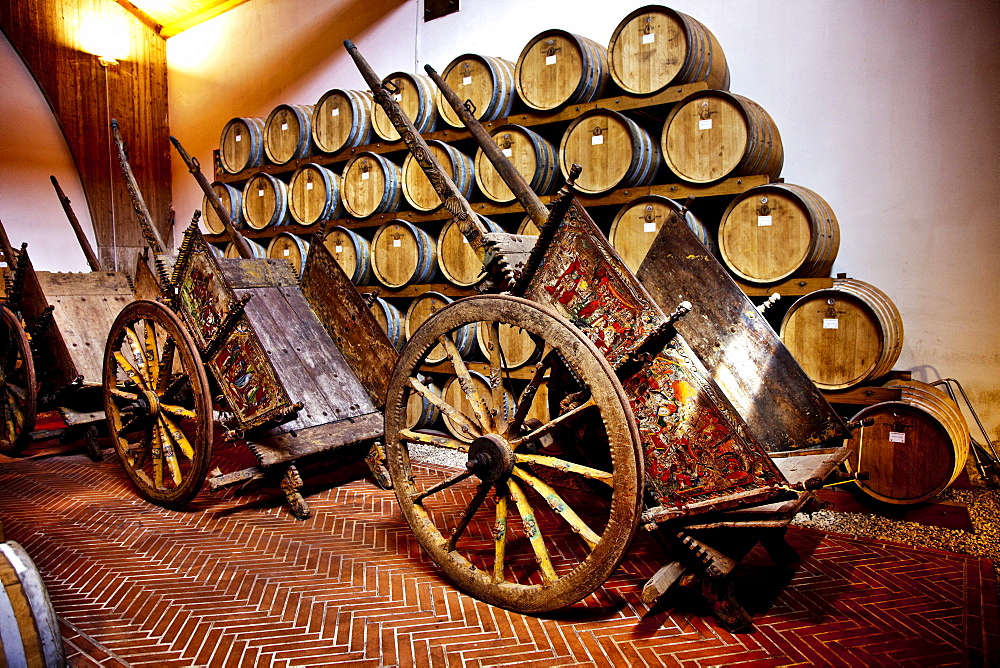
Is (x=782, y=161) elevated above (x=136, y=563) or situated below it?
above

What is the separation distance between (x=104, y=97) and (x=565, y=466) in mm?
10113

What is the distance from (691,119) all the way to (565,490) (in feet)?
8.96

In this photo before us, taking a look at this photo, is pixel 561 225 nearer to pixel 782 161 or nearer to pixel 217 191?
pixel 782 161

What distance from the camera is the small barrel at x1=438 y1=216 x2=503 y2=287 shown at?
18.3 ft

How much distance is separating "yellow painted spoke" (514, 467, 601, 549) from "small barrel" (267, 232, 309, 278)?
170 inches

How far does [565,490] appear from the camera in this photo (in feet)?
15.1

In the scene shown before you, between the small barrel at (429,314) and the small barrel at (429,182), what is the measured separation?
835 mm

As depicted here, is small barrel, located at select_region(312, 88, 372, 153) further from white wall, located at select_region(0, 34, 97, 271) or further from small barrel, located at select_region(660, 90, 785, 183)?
white wall, located at select_region(0, 34, 97, 271)

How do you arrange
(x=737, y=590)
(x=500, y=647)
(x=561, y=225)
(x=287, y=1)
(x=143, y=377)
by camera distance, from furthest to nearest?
(x=287, y=1) < (x=143, y=377) < (x=737, y=590) < (x=561, y=225) < (x=500, y=647)

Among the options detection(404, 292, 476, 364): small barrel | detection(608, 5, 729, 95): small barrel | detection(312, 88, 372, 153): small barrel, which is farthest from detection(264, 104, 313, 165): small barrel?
detection(608, 5, 729, 95): small barrel

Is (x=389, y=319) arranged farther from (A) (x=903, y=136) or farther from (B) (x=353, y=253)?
(A) (x=903, y=136)

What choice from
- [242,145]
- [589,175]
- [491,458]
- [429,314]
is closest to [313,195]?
[242,145]

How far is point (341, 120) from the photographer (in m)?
6.52

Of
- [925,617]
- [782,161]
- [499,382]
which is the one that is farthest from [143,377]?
[782,161]
